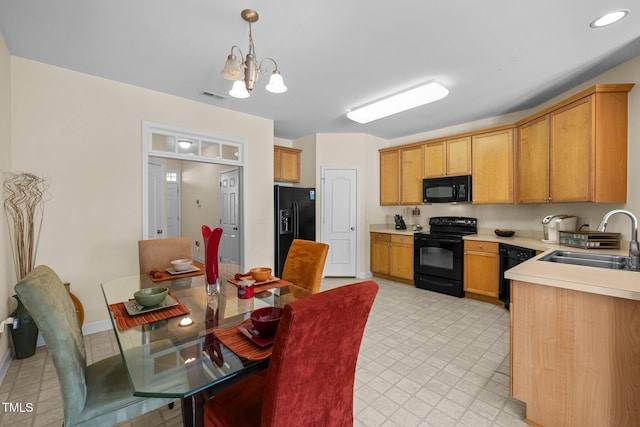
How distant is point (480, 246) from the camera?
3.67 meters

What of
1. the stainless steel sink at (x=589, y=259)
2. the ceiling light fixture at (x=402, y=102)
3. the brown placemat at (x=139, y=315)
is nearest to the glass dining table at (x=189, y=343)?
the brown placemat at (x=139, y=315)

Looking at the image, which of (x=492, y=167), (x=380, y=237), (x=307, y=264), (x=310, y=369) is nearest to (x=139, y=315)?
(x=310, y=369)

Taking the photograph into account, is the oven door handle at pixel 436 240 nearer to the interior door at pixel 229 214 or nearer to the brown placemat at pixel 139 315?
the interior door at pixel 229 214

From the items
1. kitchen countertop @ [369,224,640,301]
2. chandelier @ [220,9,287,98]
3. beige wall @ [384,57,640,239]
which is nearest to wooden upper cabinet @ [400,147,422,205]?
beige wall @ [384,57,640,239]

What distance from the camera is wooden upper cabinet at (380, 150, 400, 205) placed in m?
4.85

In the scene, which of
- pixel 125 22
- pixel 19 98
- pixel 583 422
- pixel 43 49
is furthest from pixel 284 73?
pixel 583 422

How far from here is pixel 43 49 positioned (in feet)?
7.66

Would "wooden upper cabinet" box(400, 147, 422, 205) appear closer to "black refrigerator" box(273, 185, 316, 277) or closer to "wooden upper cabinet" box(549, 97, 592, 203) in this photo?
"black refrigerator" box(273, 185, 316, 277)

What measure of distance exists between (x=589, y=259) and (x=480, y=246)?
145 cm

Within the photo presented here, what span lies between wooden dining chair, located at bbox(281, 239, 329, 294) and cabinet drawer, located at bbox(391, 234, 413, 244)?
2.67 meters

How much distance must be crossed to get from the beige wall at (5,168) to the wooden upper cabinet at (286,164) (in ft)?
10.1

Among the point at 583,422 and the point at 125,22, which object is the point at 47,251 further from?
the point at 583,422

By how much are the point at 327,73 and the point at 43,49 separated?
8.03ft

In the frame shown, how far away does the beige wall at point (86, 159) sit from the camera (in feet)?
8.27
